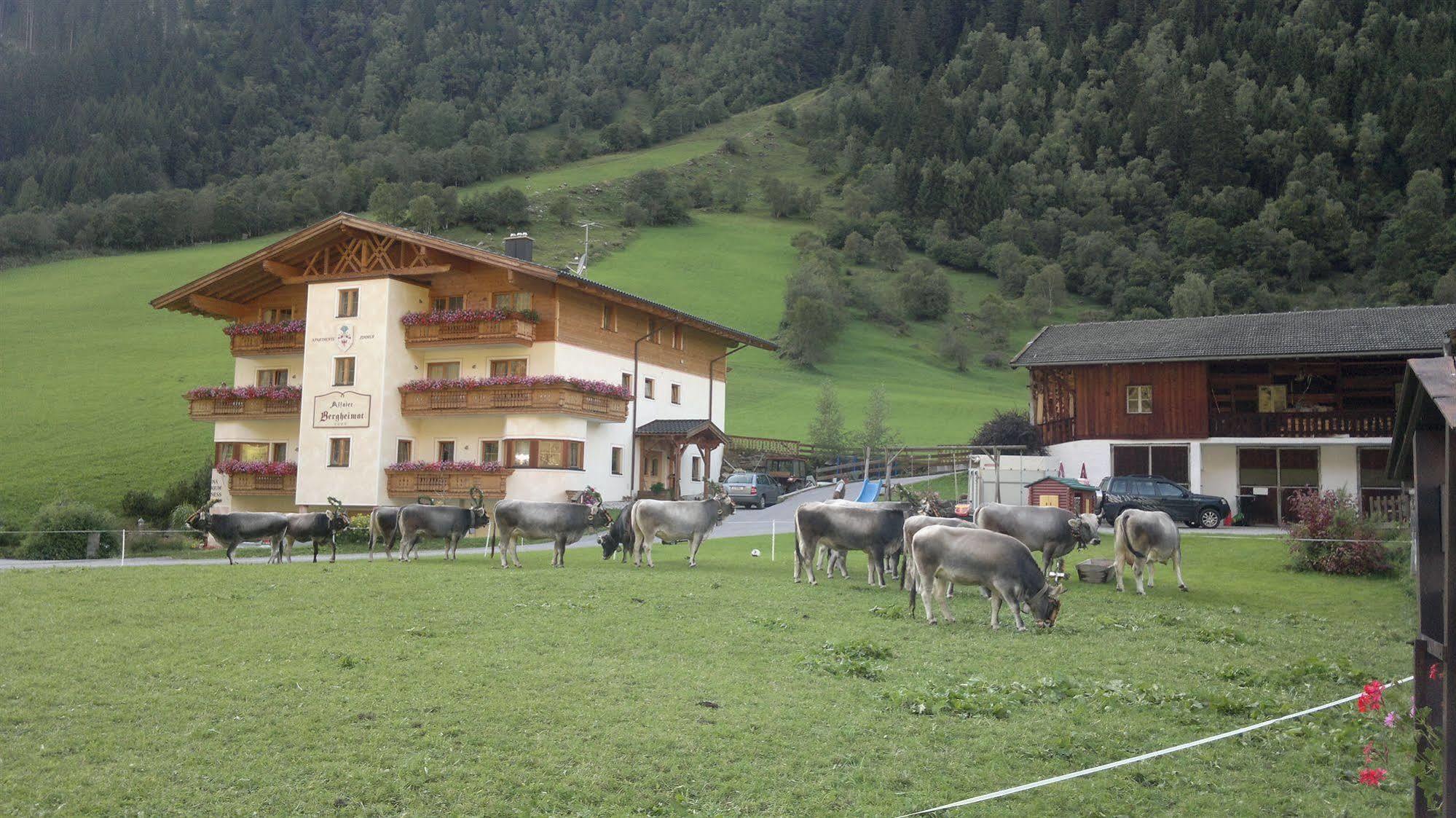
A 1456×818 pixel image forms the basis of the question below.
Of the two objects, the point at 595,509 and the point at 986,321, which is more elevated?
the point at 986,321

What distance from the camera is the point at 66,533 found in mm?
33062

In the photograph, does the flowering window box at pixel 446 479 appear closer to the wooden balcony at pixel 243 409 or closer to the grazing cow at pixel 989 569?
the wooden balcony at pixel 243 409

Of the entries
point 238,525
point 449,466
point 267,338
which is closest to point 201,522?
point 238,525

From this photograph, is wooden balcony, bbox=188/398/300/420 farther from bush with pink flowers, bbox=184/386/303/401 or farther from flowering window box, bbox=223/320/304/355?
flowering window box, bbox=223/320/304/355

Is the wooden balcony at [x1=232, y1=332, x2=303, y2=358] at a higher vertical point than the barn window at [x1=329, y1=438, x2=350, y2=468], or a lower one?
higher

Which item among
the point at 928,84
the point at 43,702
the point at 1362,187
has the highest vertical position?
the point at 928,84

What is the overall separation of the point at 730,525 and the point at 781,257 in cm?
8507

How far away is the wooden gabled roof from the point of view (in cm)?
4219

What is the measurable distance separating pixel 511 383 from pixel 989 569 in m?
29.2

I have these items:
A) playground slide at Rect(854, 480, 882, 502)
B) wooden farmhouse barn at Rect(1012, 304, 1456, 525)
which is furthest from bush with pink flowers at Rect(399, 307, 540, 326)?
wooden farmhouse barn at Rect(1012, 304, 1456, 525)

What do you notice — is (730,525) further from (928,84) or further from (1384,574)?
(928,84)

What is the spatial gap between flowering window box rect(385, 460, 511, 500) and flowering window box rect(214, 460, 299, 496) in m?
A: 4.94

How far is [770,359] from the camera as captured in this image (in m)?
94.9

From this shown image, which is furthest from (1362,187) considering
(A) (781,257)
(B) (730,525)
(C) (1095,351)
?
(B) (730,525)
